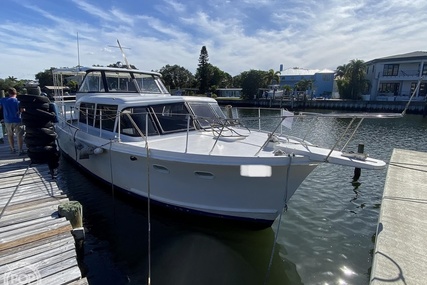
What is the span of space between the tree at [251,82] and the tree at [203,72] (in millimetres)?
11951

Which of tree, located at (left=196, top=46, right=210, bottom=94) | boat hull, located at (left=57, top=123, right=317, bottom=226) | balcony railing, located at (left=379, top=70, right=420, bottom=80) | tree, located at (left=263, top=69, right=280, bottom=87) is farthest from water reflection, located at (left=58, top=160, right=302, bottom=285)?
tree, located at (left=196, top=46, right=210, bottom=94)

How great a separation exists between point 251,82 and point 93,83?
48977 mm

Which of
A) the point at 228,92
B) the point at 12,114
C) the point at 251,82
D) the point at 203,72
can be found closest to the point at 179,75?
the point at 203,72

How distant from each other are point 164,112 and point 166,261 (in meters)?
3.72

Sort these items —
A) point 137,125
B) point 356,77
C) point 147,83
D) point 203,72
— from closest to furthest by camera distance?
1. point 137,125
2. point 147,83
3. point 356,77
4. point 203,72

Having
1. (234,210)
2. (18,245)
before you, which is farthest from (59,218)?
(234,210)

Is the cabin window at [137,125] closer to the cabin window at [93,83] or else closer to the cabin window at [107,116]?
the cabin window at [107,116]

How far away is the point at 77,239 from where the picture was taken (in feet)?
15.9

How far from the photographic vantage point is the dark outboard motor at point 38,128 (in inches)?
284

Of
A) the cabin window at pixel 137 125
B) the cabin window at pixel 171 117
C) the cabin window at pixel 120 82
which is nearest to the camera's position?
the cabin window at pixel 137 125

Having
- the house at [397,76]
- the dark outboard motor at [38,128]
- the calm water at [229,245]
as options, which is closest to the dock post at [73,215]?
the calm water at [229,245]

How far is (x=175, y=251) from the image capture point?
550 centimetres

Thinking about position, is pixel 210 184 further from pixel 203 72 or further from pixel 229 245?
pixel 203 72

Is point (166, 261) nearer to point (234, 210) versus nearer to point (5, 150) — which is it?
point (234, 210)
